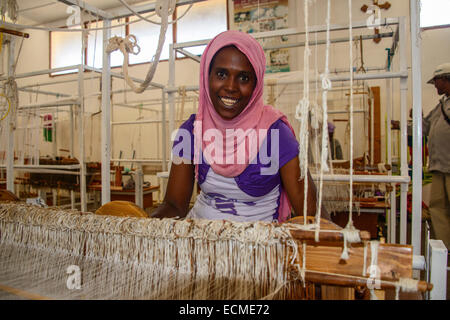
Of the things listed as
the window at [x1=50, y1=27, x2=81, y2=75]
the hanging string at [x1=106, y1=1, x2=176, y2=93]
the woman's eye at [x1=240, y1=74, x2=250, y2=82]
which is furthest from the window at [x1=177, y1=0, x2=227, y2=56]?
the woman's eye at [x1=240, y1=74, x2=250, y2=82]

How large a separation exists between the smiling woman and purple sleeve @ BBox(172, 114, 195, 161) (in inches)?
1.6

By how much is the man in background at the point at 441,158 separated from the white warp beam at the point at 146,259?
3169mm

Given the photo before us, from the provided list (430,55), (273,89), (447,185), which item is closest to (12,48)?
(273,89)

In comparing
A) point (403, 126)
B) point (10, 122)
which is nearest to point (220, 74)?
point (403, 126)

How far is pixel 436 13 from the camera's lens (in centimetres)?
540

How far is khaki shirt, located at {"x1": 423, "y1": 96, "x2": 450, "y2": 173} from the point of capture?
10.3 feet

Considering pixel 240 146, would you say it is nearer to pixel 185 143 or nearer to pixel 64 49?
pixel 185 143

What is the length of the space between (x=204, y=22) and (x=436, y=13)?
4.18 meters

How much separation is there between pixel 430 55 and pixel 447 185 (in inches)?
132

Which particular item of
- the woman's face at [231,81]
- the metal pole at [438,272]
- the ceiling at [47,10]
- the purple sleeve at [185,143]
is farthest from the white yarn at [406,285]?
the ceiling at [47,10]

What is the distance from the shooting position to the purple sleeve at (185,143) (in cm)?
139

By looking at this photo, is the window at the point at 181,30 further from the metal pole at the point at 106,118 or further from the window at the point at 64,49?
the metal pole at the point at 106,118
